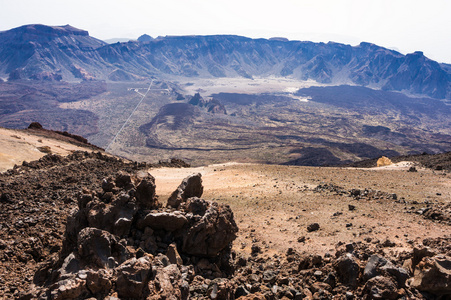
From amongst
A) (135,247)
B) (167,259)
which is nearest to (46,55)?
(135,247)

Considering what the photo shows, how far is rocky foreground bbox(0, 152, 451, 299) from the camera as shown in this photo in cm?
539

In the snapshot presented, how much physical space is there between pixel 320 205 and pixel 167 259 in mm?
7903

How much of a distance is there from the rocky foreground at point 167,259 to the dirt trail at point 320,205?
2.31 feet

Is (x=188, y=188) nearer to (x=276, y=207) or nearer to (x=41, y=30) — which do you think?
(x=276, y=207)

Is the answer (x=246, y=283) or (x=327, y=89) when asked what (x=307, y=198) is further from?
(x=327, y=89)

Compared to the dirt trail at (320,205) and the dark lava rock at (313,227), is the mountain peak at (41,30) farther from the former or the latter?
the dark lava rock at (313,227)

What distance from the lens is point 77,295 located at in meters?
4.89

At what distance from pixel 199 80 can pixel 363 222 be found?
185483 mm

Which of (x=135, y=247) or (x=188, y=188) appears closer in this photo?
(x=135, y=247)

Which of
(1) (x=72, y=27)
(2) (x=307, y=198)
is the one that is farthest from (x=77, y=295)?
(1) (x=72, y=27)

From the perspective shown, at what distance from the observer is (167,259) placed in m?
6.52

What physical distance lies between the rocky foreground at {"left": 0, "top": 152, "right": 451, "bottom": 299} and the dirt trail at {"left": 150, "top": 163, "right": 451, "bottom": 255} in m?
0.71

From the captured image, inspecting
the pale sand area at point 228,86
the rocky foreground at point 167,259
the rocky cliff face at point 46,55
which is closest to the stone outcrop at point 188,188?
the rocky foreground at point 167,259

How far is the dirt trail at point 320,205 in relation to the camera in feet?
30.7
